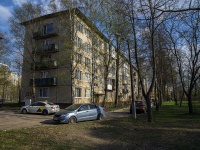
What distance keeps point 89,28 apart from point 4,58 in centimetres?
1411

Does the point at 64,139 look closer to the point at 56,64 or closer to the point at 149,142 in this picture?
the point at 149,142

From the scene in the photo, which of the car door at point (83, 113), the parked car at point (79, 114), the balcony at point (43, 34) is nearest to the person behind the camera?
the parked car at point (79, 114)

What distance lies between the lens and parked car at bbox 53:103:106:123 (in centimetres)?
1378

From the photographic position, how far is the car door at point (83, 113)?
14.5m

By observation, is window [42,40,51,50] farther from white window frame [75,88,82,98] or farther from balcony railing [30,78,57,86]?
white window frame [75,88,82,98]

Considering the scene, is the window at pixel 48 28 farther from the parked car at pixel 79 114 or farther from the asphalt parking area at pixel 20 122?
the parked car at pixel 79 114

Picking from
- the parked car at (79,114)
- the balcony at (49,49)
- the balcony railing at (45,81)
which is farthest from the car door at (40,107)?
the balcony at (49,49)

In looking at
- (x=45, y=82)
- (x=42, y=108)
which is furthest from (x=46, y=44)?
(x=42, y=108)

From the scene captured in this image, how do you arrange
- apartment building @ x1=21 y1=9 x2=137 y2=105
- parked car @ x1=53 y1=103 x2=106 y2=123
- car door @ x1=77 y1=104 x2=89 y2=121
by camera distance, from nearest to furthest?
parked car @ x1=53 y1=103 x2=106 y2=123 < car door @ x1=77 y1=104 x2=89 y2=121 < apartment building @ x1=21 y1=9 x2=137 y2=105

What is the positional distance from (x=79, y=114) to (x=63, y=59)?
46.6 ft

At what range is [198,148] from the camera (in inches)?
271

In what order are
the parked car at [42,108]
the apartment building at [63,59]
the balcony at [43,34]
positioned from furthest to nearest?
the balcony at [43,34] < the apartment building at [63,59] < the parked car at [42,108]

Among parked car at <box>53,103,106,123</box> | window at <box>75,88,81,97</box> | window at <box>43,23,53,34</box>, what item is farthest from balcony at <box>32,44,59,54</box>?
parked car at <box>53,103,106,123</box>

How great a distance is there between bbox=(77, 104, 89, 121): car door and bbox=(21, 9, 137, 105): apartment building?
12001 millimetres
